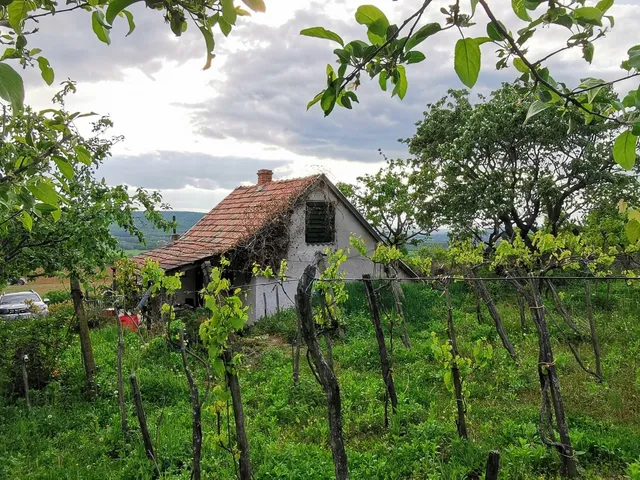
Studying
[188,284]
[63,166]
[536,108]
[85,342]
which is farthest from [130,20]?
[188,284]

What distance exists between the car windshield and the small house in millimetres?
6217

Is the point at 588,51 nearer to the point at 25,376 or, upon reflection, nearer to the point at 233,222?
the point at 25,376

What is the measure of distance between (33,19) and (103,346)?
992cm

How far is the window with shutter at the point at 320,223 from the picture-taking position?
12.8m

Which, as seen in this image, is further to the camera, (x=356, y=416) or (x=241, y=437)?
(x=356, y=416)

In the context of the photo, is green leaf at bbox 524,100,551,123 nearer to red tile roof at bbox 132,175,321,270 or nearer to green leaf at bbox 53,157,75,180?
green leaf at bbox 53,157,75,180

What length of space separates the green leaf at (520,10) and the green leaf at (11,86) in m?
0.78

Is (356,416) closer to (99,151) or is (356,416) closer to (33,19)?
(99,151)

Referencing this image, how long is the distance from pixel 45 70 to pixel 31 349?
7.58 metres

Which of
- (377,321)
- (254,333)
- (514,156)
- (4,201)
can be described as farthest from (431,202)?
(4,201)

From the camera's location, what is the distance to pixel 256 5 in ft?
2.01

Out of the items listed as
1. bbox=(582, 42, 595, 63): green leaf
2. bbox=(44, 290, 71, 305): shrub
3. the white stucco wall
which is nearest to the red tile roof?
the white stucco wall

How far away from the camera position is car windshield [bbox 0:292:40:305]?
1648 cm

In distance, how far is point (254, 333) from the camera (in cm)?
1087
